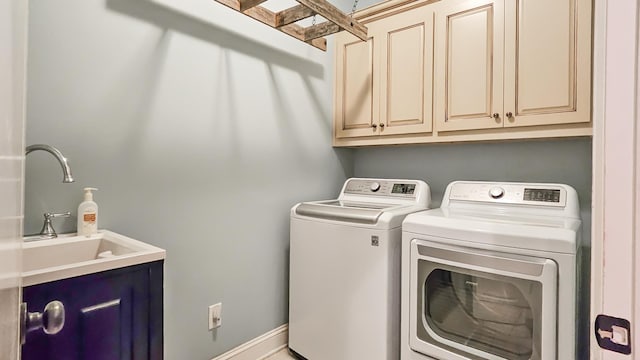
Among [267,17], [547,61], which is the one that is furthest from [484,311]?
[267,17]

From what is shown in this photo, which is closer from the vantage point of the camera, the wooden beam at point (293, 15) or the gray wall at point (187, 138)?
the gray wall at point (187, 138)

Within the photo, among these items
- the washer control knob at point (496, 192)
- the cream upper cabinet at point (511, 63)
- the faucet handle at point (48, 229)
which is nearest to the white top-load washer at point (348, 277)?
the washer control knob at point (496, 192)

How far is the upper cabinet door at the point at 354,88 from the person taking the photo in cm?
227

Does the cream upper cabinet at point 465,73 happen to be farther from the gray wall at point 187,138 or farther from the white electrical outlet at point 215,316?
the white electrical outlet at point 215,316

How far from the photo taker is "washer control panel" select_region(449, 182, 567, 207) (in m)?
1.66

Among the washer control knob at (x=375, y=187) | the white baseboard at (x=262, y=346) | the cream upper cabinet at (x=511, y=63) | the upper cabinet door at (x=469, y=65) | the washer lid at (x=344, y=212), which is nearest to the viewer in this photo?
the cream upper cabinet at (x=511, y=63)

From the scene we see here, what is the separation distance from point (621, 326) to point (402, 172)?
208cm

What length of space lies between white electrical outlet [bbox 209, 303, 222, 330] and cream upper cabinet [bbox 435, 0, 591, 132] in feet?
5.34

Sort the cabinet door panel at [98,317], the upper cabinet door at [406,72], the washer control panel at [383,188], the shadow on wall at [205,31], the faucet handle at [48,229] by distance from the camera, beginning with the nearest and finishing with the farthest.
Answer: the cabinet door panel at [98,317]
the faucet handle at [48,229]
the shadow on wall at [205,31]
the upper cabinet door at [406,72]
the washer control panel at [383,188]

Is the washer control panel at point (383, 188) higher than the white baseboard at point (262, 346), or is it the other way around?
the washer control panel at point (383, 188)

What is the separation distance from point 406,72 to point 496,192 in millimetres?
907

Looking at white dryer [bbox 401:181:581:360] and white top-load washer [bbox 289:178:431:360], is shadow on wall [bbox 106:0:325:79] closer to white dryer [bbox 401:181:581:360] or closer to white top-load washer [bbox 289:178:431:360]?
white top-load washer [bbox 289:178:431:360]

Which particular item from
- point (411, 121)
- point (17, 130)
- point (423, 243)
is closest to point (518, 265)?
point (423, 243)

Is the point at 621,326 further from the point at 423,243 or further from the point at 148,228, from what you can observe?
the point at 148,228
